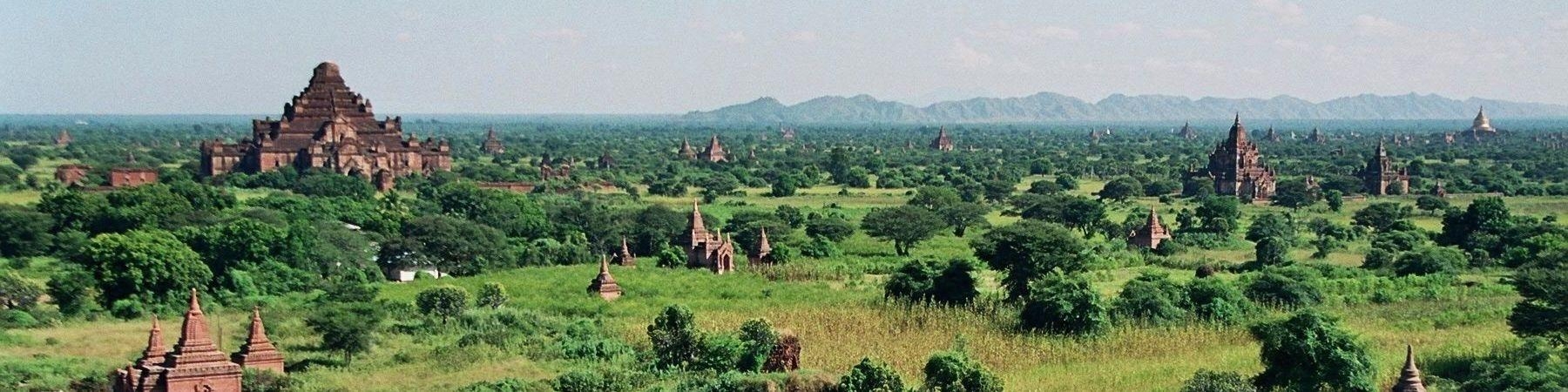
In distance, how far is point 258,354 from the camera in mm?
31188

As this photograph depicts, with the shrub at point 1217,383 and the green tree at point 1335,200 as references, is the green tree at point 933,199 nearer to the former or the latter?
the green tree at point 1335,200

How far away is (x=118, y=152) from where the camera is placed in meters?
130

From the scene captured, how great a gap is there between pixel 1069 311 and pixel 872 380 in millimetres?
10733

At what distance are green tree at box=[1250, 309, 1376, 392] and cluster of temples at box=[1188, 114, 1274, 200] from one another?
57774mm

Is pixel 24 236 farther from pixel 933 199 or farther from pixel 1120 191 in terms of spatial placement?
pixel 1120 191

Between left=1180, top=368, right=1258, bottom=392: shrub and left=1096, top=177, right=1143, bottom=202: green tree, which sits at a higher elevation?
left=1180, top=368, right=1258, bottom=392: shrub

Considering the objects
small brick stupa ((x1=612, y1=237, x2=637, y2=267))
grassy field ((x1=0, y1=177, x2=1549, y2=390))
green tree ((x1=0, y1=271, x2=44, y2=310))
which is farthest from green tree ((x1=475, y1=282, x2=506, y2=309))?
small brick stupa ((x1=612, y1=237, x2=637, y2=267))

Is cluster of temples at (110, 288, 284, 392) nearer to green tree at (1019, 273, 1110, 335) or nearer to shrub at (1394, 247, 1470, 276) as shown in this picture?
green tree at (1019, 273, 1110, 335)

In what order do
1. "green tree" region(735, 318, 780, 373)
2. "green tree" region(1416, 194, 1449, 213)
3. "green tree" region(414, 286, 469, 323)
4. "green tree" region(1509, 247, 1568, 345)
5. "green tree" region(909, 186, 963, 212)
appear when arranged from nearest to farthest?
"green tree" region(735, 318, 780, 373) → "green tree" region(1509, 247, 1568, 345) → "green tree" region(414, 286, 469, 323) → "green tree" region(909, 186, 963, 212) → "green tree" region(1416, 194, 1449, 213)

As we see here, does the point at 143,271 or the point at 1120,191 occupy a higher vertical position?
the point at 143,271

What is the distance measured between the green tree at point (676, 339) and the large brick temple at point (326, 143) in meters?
54.5

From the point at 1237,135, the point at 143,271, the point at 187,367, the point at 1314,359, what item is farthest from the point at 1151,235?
the point at 187,367

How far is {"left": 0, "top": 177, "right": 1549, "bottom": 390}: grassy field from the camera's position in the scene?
33.2 m

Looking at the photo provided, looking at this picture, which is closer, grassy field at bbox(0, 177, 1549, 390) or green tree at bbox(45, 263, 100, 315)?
grassy field at bbox(0, 177, 1549, 390)
